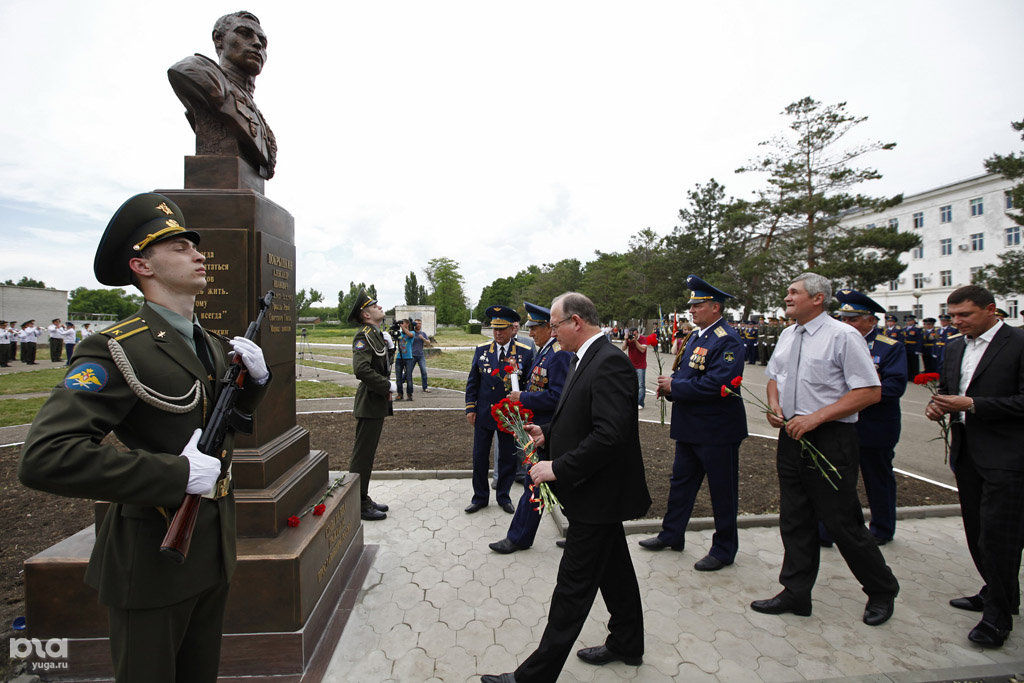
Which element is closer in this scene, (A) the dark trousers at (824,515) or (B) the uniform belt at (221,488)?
(B) the uniform belt at (221,488)

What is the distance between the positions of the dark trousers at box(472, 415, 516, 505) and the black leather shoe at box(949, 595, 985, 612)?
3839 millimetres

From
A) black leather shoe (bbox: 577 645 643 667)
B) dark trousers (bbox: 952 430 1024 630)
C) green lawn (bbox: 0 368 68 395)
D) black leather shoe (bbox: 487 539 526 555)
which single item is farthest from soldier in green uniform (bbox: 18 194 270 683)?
green lawn (bbox: 0 368 68 395)

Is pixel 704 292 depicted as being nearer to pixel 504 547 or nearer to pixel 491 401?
pixel 491 401

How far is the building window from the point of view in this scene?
39.1 meters

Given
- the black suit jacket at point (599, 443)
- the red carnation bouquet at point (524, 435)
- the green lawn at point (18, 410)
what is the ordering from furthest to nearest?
the green lawn at point (18, 410), the red carnation bouquet at point (524, 435), the black suit jacket at point (599, 443)

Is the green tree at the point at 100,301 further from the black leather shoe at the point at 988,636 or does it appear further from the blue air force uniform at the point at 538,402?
the black leather shoe at the point at 988,636

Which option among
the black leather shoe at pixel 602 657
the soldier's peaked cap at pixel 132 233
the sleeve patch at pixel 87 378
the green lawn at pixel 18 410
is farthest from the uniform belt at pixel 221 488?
the green lawn at pixel 18 410

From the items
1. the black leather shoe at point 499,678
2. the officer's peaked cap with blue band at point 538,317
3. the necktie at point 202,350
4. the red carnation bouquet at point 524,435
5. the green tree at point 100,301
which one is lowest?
the black leather shoe at point 499,678

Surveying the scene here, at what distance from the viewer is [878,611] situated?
3.42 m

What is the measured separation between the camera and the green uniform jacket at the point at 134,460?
1.46 meters

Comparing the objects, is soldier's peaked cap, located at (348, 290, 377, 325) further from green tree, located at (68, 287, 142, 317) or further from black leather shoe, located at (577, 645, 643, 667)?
green tree, located at (68, 287, 142, 317)

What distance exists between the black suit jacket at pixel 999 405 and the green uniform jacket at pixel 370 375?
4.95m

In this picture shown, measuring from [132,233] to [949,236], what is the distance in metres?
61.1

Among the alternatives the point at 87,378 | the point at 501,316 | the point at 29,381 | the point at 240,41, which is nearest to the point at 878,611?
the point at 501,316
